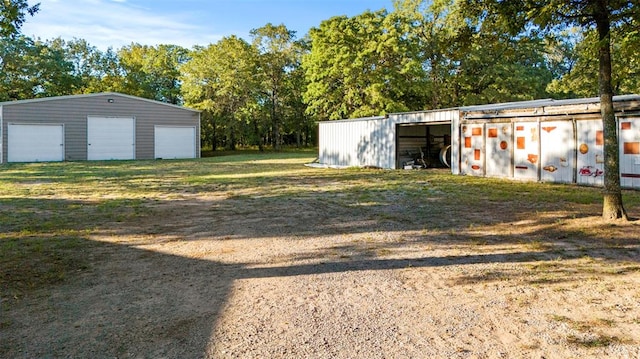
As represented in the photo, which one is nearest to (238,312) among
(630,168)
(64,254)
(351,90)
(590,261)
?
(64,254)

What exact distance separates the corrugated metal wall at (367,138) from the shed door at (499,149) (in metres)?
1.47

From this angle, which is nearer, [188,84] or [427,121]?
[427,121]

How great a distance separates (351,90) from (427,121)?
50.6ft

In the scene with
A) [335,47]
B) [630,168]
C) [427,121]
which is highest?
[335,47]

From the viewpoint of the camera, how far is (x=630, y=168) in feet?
38.2

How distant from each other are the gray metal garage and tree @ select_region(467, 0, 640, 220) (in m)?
25.2

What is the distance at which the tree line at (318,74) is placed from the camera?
31062mm

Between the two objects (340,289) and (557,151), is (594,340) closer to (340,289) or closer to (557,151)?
(340,289)

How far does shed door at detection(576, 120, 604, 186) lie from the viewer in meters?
12.1

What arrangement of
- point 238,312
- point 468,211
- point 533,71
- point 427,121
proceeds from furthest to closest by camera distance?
1. point 533,71
2. point 427,121
3. point 468,211
4. point 238,312

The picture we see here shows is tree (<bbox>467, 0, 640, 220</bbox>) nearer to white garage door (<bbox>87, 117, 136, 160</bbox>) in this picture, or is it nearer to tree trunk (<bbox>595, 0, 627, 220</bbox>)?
tree trunk (<bbox>595, 0, 627, 220</bbox>)

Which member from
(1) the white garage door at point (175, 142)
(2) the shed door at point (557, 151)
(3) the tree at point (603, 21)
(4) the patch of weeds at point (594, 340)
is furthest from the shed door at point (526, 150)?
(1) the white garage door at point (175, 142)

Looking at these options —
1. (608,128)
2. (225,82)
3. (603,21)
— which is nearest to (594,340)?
(608,128)

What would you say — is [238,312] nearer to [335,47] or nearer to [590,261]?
[590,261]
